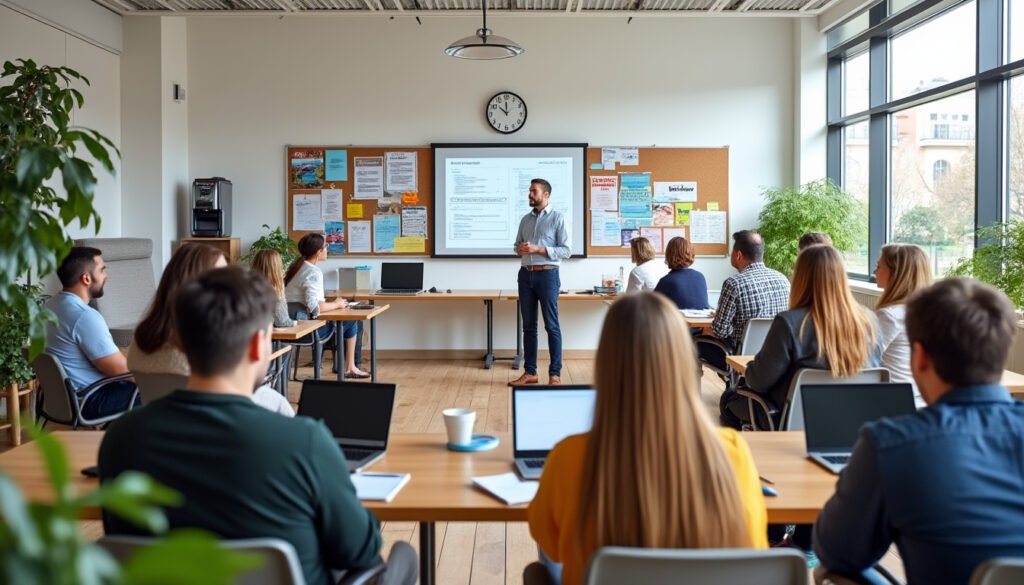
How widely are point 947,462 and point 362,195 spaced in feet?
23.7

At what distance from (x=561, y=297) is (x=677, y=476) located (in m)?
6.13

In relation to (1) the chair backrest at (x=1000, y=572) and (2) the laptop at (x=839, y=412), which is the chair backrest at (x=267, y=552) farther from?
(2) the laptop at (x=839, y=412)

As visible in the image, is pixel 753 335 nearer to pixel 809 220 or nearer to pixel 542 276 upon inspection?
pixel 542 276

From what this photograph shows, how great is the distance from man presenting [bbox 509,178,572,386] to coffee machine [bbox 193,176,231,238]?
279cm

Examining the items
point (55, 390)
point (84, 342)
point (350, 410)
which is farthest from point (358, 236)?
point (350, 410)

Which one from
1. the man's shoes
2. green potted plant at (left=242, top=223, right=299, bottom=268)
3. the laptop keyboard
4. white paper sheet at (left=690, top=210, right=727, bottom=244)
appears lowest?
the man's shoes

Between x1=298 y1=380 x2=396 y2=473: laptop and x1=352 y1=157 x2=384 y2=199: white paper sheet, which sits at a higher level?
x1=352 y1=157 x2=384 y2=199: white paper sheet

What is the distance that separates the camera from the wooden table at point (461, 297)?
7684 millimetres

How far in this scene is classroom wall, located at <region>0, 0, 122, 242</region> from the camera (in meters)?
6.11

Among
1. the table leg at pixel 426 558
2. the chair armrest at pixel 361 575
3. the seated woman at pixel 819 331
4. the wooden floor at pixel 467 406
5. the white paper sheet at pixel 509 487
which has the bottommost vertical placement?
the wooden floor at pixel 467 406

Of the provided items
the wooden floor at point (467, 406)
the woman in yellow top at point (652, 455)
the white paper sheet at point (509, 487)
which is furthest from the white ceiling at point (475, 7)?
the woman in yellow top at point (652, 455)

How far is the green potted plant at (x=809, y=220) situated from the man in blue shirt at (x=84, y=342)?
5.35 metres

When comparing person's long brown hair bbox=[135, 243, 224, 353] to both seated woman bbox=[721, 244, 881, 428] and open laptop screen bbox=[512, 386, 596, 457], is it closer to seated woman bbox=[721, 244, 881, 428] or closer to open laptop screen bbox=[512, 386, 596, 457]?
open laptop screen bbox=[512, 386, 596, 457]

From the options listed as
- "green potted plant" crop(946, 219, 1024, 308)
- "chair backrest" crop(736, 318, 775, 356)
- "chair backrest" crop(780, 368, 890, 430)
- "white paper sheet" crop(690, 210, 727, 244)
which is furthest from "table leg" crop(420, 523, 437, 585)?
"white paper sheet" crop(690, 210, 727, 244)
